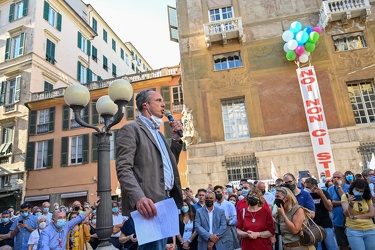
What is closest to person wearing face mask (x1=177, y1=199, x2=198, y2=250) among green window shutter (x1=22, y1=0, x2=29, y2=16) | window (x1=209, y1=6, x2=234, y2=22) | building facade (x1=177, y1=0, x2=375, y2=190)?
building facade (x1=177, y1=0, x2=375, y2=190)

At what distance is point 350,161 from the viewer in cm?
1370

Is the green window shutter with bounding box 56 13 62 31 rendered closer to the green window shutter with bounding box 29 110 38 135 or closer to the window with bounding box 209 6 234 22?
the green window shutter with bounding box 29 110 38 135

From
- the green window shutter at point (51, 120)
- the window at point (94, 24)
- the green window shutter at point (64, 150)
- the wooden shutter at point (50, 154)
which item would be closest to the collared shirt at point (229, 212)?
the green window shutter at point (64, 150)

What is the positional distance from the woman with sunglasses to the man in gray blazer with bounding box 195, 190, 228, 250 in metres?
2.28

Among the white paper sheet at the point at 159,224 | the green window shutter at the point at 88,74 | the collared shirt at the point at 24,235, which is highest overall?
the green window shutter at the point at 88,74

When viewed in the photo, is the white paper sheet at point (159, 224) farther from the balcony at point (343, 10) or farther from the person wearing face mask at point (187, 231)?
the balcony at point (343, 10)

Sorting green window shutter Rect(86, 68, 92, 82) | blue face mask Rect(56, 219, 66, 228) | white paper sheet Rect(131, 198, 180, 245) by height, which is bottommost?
blue face mask Rect(56, 219, 66, 228)

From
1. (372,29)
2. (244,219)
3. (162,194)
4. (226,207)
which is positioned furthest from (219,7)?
(162,194)

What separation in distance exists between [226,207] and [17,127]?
859 inches

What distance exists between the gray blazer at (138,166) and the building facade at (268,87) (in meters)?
12.6

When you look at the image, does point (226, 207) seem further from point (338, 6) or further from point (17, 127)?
point (17, 127)

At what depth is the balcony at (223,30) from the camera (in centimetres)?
1580

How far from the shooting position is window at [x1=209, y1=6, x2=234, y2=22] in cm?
1697

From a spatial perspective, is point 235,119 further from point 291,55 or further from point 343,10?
point 343,10
